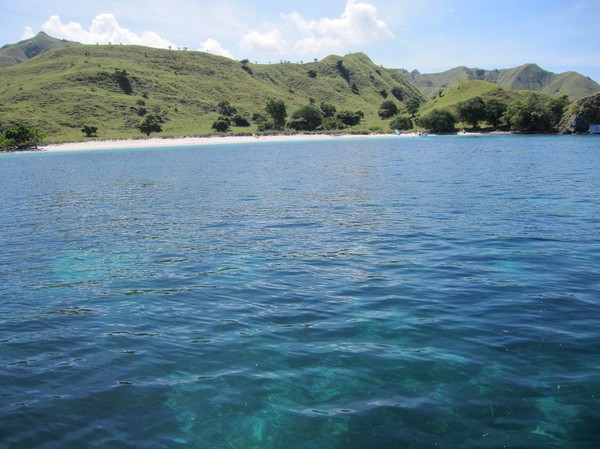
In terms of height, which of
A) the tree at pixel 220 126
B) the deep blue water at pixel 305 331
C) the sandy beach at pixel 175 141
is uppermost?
the tree at pixel 220 126

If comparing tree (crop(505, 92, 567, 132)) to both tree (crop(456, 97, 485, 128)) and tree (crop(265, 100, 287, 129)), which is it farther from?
tree (crop(265, 100, 287, 129))

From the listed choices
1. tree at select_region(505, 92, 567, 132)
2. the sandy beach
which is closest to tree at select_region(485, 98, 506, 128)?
tree at select_region(505, 92, 567, 132)

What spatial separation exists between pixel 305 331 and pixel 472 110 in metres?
190

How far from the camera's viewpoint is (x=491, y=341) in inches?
460

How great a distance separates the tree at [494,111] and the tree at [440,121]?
42.2 ft

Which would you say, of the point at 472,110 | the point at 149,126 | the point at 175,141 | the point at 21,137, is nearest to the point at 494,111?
the point at 472,110

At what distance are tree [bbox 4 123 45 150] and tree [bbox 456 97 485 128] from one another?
149551 mm

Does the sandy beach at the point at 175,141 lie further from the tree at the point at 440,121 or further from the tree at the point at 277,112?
the tree at the point at 440,121

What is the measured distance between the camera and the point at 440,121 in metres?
184

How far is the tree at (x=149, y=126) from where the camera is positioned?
549ft

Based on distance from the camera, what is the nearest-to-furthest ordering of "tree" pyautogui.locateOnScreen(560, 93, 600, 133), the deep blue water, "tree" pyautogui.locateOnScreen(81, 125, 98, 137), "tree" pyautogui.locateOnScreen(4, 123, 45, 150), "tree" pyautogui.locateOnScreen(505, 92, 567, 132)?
the deep blue water < "tree" pyautogui.locateOnScreen(4, 123, 45, 150) < "tree" pyautogui.locateOnScreen(81, 125, 98, 137) < "tree" pyautogui.locateOnScreen(560, 93, 600, 133) < "tree" pyautogui.locateOnScreen(505, 92, 567, 132)

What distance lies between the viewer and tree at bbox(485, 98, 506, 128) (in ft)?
599

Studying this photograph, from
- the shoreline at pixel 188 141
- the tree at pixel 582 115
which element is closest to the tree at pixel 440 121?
the shoreline at pixel 188 141

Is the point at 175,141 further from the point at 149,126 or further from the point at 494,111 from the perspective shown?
the point at 494,111
